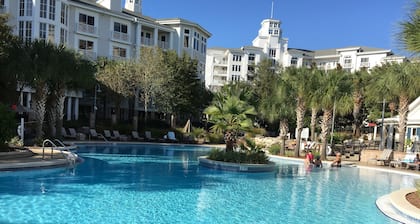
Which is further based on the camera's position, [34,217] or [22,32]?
[22,32]

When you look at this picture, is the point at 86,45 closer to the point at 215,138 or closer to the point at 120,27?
A: the point at 120,27

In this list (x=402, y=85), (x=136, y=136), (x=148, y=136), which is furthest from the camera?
(x=148, y=136)

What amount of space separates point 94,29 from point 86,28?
0.97 meters

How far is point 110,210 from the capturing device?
28.7 ft

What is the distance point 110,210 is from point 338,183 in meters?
10.4

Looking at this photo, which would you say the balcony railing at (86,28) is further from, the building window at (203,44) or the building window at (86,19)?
the building window at (203,44)

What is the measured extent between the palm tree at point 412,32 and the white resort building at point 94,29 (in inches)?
1043

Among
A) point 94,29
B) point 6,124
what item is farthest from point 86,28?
point 6,124

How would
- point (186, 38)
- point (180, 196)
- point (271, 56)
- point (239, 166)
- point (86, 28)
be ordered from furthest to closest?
point (271, 56) → point (186, 38) → point (86, 28) → point (239, 166) → point (180, 196)

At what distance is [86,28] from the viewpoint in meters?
37.8

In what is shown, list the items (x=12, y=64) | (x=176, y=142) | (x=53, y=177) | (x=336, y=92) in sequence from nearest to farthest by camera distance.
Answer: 1. (x=53, y=177)
2. (x=12, y=64)
3. (x=336, y=92)
4. (x=176, y=142)

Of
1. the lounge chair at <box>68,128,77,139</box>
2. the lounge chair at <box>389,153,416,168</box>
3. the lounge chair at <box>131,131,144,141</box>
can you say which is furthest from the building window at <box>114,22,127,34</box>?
the lounge chair at <box>389,153,416,168</box>

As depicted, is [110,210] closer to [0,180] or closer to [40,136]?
[0,180]

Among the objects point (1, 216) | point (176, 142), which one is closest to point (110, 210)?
point (1, 216)
